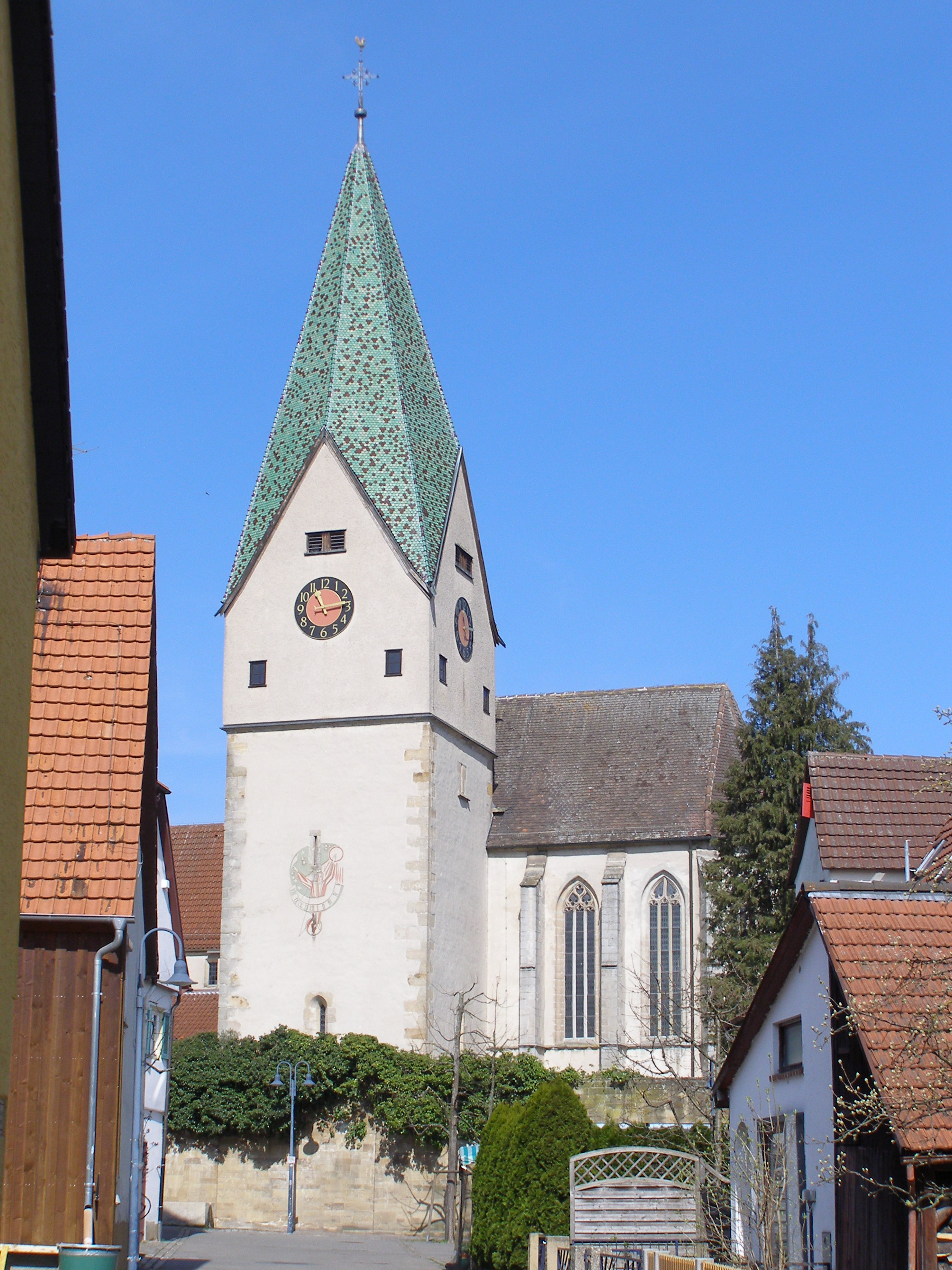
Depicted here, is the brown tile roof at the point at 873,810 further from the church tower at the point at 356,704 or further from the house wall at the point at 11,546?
the church tower at the point at 356,704

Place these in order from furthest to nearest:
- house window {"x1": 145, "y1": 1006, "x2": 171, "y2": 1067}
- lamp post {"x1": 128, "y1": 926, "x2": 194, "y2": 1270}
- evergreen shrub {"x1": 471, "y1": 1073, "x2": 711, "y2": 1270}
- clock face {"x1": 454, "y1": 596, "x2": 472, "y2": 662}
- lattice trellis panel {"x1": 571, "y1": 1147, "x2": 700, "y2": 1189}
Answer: clock face {"x1": 454, "y1": 596, "x2": 472, "y2": 662} → house window {"x1": 145, "y1": 1006, "x2": 171, "y2": 1067} → evergreen shrub {"x1": 471, "y1": 1073, "x2": 711, "y2": 1270} → lamp post {"x1": 128, "y1": 926, "x2": 194, "y2": 1270} → lattice trellis panel {"x1": 571, "y1": 1147, "x2": 700, "y2": 1189}

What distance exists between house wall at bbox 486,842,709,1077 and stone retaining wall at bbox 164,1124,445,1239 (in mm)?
5327

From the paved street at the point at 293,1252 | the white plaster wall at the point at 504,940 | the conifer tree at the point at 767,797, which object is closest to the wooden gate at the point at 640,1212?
the paved street at the point at 293,1252

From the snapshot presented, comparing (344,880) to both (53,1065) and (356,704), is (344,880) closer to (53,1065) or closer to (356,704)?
Answer: (356,704)

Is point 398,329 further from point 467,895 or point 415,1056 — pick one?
point 415,1056

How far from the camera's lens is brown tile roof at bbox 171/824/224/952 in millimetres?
44000

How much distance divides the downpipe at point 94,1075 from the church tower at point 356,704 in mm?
21933

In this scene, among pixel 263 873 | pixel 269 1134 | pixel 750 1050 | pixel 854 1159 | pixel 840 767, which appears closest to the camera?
pixel 854 1159

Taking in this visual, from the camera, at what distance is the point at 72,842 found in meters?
13.4

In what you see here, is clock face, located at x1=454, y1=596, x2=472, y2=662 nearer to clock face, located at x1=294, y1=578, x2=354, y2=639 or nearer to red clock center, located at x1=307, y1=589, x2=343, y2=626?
clock face, located at x1=294, y1=578, x2=354, y2=639

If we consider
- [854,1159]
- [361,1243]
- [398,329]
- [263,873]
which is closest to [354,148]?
[398,329]

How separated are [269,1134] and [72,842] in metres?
22.2

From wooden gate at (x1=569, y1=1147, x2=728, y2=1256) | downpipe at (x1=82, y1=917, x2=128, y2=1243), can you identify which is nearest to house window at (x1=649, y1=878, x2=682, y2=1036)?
wooden gate at (x1=569, y1=1147, x2=728, y2=1256)

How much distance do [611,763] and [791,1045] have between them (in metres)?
26.8
